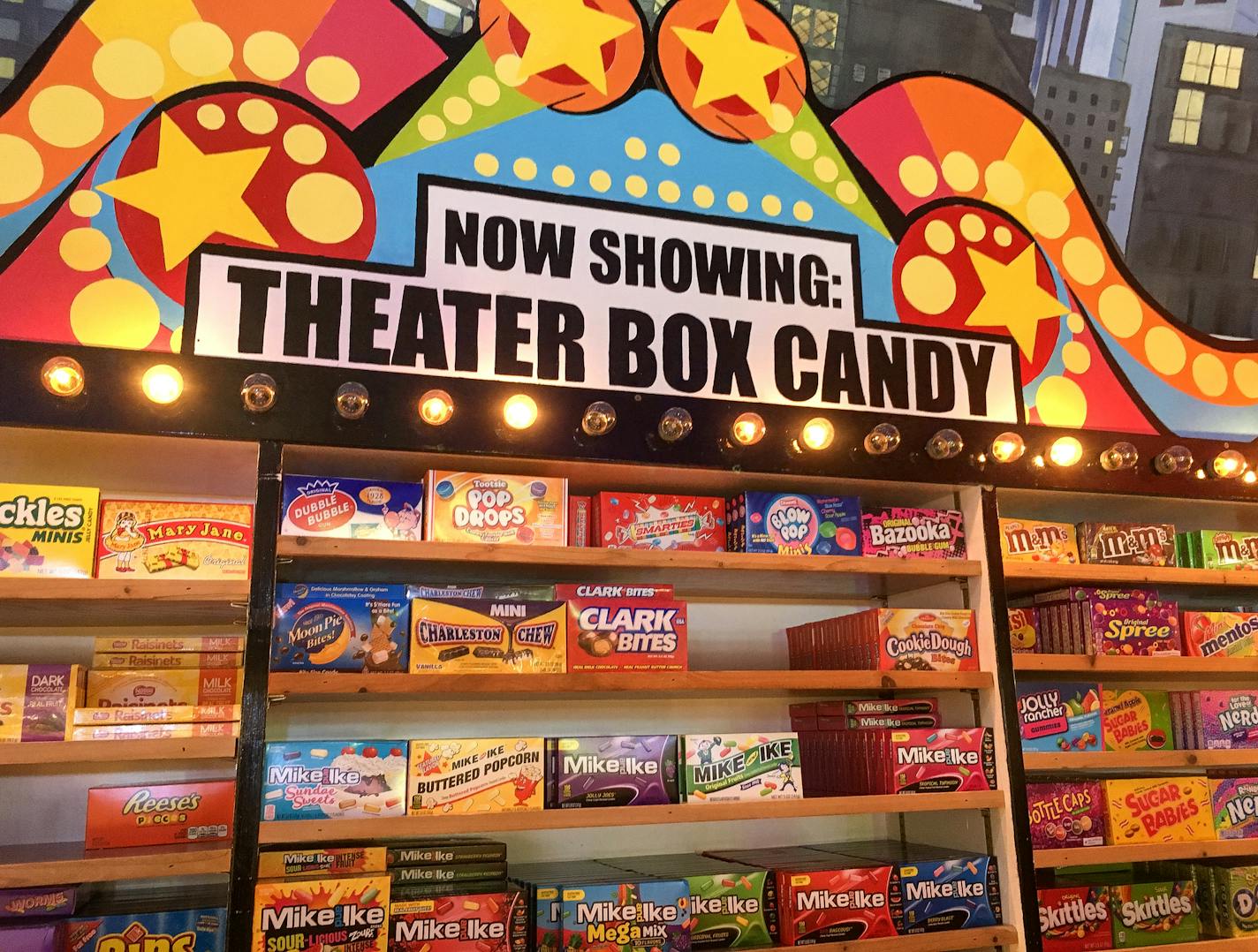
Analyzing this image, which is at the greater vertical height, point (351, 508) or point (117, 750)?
point (351, 508)

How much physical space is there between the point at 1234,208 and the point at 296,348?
4.00m

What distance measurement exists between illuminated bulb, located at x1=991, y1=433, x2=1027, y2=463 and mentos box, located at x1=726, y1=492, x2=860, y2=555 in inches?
20.4

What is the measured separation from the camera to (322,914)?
265cm

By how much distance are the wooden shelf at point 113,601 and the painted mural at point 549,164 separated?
72 cm

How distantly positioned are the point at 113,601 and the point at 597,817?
4.50 ft

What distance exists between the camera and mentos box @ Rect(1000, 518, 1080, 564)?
3.55 m

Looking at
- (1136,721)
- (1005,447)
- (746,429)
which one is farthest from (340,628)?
(1136,721)

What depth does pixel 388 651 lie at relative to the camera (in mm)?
2859

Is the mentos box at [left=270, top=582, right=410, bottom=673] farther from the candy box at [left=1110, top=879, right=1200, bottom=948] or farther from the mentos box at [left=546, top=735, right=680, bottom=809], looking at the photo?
the candy box at [left=1110, top=879, right=1200, bottom=948]

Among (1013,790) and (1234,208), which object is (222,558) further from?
(1234,208)

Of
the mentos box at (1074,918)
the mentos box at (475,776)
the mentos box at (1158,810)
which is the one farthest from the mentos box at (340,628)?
the mentos box at (1158,810)

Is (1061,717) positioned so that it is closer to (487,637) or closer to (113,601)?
(487,637)

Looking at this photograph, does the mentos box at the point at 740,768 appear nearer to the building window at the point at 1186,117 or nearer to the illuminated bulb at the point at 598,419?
the illuminated bulb at the point at 598,419

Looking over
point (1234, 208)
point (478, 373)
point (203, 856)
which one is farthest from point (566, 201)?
point (1234, 208)
